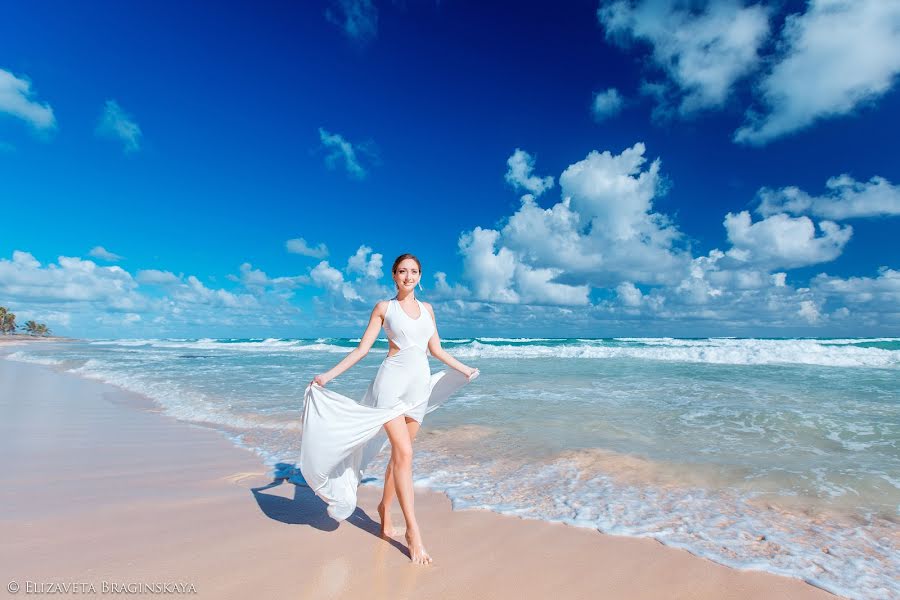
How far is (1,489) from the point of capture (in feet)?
14.7

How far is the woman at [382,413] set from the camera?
12.0 feet

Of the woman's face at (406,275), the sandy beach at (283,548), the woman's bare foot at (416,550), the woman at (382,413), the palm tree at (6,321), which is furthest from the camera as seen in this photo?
the palm tree at (6,321)

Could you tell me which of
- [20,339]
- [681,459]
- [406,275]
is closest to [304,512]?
[406,275]

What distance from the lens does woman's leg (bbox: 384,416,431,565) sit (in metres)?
3.33

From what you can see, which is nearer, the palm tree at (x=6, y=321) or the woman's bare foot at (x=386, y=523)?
the woman's bare foot at (x=386, y=523)

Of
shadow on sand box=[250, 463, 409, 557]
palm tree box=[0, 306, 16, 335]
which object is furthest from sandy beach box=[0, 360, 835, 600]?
palm tree box=[0, 306, 16, 335]

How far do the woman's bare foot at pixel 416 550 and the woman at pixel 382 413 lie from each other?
21 cm

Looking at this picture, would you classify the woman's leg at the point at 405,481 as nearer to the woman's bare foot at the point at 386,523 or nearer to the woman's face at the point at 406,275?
the woman's bare foot at the point at 386,523

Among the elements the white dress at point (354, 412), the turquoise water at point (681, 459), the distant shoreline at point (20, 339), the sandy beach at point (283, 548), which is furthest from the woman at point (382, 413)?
the distant shoreline at point (20, 339)

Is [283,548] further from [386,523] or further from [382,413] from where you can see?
[382,413]

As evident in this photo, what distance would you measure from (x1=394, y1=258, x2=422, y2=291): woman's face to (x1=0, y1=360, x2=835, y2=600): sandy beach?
2.13 metres

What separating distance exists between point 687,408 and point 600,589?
26.5 feet

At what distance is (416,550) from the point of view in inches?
131

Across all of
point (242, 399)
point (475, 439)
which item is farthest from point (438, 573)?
point (242, 399)
